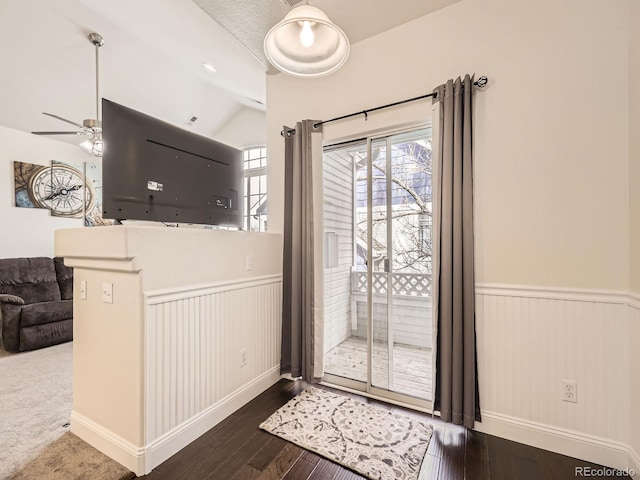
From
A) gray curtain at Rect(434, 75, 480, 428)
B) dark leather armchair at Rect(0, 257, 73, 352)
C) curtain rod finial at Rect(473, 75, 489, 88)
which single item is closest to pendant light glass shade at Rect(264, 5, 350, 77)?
gray curtain at Rect(434, 75, 480, 428)

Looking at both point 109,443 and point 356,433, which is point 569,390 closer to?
point 356,433

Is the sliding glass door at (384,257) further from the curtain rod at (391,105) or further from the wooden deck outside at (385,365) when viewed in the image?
the curtain rod at (391,105)

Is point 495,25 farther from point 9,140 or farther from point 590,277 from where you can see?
point 9,140

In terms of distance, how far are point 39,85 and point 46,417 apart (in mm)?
4001

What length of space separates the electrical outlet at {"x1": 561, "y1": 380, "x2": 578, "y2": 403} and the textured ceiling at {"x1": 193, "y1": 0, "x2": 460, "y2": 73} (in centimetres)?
259

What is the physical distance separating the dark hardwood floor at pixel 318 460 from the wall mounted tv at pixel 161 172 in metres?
1.38

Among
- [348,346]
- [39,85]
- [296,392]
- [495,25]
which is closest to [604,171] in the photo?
[495,25]

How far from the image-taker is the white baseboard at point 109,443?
1.52 meters

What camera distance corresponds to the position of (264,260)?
2.44 meters

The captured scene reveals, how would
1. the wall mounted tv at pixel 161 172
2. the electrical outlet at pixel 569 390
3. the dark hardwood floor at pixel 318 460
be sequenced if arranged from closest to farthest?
the wall mounted tv at pixel 161 172 < the dark hardwood floor at pixel 318 460 < the electrical outlet at pixel 569 390

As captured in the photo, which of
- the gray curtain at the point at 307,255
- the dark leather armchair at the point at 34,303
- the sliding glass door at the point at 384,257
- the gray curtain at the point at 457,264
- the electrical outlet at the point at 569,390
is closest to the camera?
the electrical outlet at the point at 569,390

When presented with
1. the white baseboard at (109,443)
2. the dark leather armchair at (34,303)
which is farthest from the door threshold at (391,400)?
the dark leather armchair at (34,303)

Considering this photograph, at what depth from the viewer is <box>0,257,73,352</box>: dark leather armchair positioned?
3184 mm

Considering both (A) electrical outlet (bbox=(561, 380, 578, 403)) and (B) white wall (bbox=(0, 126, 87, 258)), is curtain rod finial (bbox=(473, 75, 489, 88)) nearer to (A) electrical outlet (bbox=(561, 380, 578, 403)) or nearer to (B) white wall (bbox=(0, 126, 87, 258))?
(A) electrical outlet (bbox=(561, 380, 578, 403))
